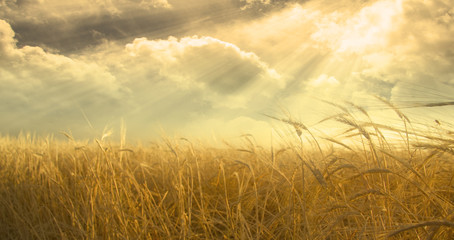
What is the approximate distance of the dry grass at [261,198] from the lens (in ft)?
4.79

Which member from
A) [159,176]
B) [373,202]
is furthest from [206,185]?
[373,202]

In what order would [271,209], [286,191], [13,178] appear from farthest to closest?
1. [13,178]
2. [271,209]
3. [286,191]

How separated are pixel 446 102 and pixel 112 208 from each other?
6.60 ft

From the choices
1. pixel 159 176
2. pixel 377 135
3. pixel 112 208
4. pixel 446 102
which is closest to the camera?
pixel 446 102

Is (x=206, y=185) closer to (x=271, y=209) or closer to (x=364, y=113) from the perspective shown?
(x=271, y=209)

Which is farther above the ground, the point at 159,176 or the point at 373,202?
the point at 373,202

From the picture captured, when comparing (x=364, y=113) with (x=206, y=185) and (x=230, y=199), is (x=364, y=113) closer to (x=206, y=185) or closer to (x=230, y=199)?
(x=230, y=199)

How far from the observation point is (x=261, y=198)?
246 centimetres

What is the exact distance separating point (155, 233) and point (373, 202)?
1415mm

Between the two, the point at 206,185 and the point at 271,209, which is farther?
the point at 206,185

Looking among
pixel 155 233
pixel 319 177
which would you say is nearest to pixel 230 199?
pixel 155 233

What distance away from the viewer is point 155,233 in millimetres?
1818

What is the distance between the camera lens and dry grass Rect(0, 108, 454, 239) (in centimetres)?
146

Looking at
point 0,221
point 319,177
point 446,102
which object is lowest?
point 0,221
